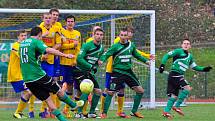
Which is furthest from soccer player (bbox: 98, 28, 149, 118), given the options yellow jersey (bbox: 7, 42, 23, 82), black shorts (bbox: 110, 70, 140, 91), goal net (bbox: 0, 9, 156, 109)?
goal net (bbox: 0, 9, 156, 109)

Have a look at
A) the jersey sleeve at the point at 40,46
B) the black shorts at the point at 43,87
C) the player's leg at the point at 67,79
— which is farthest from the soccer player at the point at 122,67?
the jersey sleeve at the point at 40,46

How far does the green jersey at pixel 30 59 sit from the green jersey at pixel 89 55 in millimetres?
2537

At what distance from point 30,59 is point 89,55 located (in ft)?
9.52

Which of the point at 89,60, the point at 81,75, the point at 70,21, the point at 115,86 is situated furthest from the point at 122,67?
the point at 70,21

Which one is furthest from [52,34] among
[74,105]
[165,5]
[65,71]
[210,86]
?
[165,5]

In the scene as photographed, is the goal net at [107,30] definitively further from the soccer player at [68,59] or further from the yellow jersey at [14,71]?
the soccer player at [68,59]

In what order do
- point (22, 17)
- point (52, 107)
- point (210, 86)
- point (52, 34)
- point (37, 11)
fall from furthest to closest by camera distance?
point (210, 86) → point (22, 17) → point (37, 11) → point (52, 34) → point (52, 107)

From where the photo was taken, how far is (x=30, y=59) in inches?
525

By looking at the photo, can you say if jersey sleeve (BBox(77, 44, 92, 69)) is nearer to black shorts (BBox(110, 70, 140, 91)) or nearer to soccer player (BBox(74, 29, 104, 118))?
soccer player (BBox(74, 29, 104, 118))

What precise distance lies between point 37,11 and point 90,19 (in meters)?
2.06

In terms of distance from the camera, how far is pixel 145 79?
20.2 m

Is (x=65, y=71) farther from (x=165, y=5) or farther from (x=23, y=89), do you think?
(x=165, y=5)

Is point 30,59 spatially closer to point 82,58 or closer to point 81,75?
point 82,58

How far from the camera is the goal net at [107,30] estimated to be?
63.2 ft
